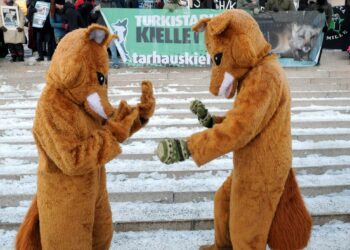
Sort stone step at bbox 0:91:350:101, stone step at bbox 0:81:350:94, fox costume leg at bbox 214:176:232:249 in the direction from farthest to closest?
stone step at bbox 0:81:350:94, stone step at bbox 0:91:350:101, fox costume leg at bbox 214:176:232:249

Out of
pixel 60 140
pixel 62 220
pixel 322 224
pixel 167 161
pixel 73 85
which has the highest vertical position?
pixel 73 85

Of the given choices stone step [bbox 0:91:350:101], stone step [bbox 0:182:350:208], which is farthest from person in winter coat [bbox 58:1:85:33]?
stone step [bbox 0:182:350:208]

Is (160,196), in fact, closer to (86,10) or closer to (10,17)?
(86,10)

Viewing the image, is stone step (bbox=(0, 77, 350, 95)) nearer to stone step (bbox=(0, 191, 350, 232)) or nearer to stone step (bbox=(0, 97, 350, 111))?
stone step (bbox=(0, 97, 350, 111))

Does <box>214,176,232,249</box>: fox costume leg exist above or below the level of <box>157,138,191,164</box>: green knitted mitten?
below

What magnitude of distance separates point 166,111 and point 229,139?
3794mm

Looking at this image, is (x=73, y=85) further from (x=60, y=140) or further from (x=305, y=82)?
(x=305, y=82)

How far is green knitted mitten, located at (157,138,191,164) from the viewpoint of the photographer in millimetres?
2270

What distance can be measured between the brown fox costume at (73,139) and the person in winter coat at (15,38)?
291 inches

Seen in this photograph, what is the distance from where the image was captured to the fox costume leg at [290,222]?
2572mm

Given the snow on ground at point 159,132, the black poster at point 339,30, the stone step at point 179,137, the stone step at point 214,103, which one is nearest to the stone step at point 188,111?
the stone step at point 214,103

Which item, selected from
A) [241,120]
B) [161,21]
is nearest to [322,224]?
[241,120]

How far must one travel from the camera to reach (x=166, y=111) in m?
6.02

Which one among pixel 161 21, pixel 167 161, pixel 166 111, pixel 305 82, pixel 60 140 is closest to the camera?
pixel 60 140
